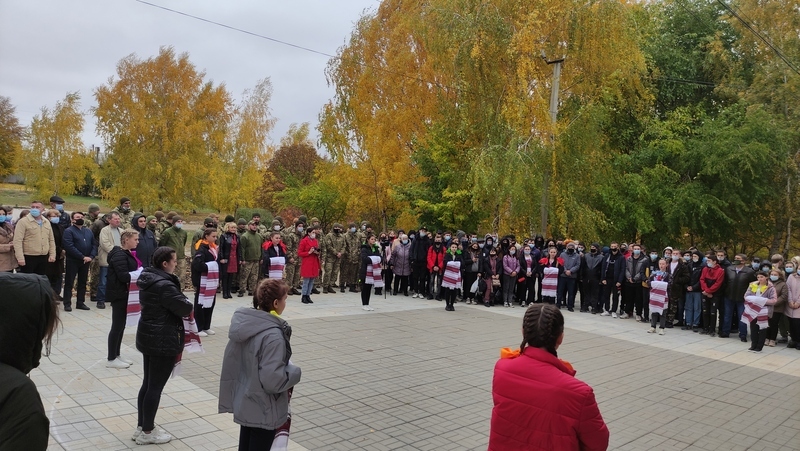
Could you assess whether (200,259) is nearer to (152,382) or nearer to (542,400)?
(152,382)

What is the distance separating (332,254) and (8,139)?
46.0 metres

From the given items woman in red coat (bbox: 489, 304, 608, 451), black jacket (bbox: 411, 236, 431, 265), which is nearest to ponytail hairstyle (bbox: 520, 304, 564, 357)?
woman in red coat (bbox: 489, 304, 608, 451)

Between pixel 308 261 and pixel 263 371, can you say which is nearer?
pixel 263 371

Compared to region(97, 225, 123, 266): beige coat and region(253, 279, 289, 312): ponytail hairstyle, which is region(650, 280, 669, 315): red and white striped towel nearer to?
region(253, 279, 289, 312): ponytail hairstyle

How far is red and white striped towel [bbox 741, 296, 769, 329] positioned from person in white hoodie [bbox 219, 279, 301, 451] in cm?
1131

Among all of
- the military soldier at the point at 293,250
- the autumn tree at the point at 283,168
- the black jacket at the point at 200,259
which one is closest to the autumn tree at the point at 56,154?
the autumn tree at the point at 283,168

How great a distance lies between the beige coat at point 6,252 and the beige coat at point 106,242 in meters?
1.57

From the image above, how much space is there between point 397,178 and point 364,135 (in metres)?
3.28

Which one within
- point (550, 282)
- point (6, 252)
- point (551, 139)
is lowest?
point (550, 282)

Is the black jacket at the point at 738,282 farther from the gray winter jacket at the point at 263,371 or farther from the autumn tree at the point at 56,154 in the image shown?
the autumn tree at the point at 56,154

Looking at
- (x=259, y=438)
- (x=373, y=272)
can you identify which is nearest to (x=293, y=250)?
(x=373, y=272)

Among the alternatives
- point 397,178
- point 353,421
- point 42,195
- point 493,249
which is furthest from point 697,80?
point 42,195

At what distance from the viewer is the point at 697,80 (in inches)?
1098

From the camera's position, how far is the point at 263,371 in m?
3.91
